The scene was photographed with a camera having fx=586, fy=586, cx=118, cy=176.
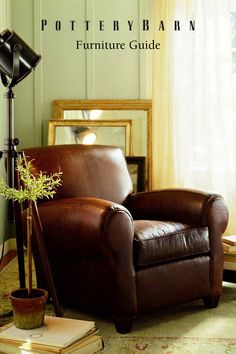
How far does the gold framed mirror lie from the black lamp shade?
1.80 metres

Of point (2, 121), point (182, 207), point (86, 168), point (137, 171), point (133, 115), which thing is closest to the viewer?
point (182, 207)

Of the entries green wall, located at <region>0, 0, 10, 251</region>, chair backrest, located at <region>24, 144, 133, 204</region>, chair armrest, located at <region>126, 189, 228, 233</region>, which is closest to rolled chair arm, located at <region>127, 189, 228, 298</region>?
chair armrest, located at <region>126, 189, 228, 233</region>

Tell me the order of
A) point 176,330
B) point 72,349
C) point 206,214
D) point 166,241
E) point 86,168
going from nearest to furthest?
point 72,349 → point 176,330 → point 166,241 → point 206,214 → point 86,168

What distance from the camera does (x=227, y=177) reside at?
15.5 ft

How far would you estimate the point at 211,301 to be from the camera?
3051mm

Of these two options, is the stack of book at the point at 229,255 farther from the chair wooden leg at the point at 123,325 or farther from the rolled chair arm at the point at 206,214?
the chair wooden leg at the point at 123,325

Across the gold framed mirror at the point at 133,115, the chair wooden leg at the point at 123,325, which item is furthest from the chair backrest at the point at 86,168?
the gold framed mirror at the point at 133,115

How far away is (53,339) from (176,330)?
0.70 meters

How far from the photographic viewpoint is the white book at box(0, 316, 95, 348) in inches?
87.6

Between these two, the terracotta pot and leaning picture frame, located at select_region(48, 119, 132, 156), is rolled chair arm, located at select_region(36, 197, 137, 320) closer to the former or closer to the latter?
the terracotta pot

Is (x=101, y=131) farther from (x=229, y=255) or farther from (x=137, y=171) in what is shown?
(x=229, y=255)

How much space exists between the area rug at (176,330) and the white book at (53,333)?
19cm

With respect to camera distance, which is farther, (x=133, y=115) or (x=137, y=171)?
(x=133, y=115)

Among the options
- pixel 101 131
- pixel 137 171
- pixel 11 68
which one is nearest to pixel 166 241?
pixel 11 68
